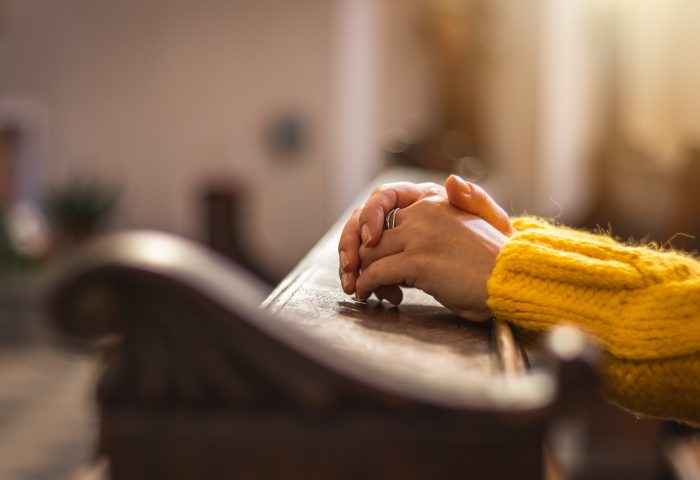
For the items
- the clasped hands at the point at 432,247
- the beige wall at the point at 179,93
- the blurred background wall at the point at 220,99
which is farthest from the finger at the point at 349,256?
the beige wall at the point at 179,93

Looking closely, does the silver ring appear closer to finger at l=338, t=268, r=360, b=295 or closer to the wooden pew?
finger at l=338, t=268, r=360, b=295

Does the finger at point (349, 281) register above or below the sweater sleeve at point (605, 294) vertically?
below

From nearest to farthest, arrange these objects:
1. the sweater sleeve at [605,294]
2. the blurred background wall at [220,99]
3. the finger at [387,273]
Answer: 1. the sweater sleeve at [605,294]
2. the finger at [387,273]
3. the blurred background wall at [220,99]

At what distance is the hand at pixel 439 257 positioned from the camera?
95 centimetres

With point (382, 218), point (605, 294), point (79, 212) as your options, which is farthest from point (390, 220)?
point (79, 212)

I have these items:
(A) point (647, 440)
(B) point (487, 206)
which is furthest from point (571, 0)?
(B) point (487, 206)

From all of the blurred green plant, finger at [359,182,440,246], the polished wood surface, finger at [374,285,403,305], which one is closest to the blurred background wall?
the blurred green plant

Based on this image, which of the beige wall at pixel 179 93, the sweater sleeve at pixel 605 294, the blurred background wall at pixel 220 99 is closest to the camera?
the sweater sleeve at pixel 605 294

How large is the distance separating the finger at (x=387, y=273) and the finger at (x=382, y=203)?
0.14ft

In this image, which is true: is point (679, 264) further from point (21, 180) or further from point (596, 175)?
point (21, 180)

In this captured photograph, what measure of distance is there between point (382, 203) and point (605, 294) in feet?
0.94

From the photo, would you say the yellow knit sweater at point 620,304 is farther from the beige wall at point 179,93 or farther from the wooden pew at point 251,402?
the beige wall at point 179,93

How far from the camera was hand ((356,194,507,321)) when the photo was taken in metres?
0.95

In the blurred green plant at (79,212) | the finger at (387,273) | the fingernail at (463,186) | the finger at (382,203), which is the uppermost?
the fingernail at (463,186)
